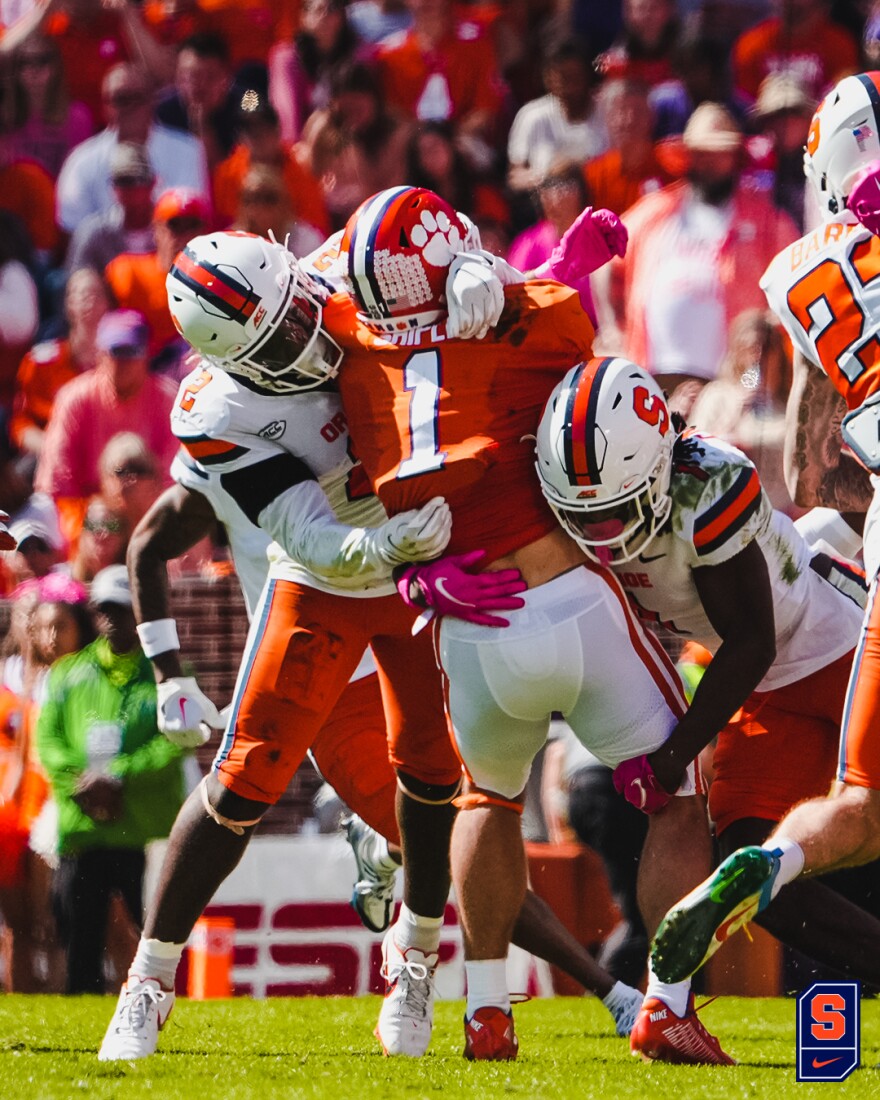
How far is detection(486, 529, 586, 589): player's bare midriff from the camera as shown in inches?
171

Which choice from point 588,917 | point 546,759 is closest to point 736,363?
point 546,759

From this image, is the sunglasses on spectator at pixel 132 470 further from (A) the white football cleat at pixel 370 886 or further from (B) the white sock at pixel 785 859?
(B) the white sock at pixel 785 859

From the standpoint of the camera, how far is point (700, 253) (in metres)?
8.16

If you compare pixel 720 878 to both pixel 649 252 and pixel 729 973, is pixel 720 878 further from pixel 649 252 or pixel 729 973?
pixel 649 252

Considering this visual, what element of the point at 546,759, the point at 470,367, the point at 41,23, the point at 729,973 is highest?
the point at 41,23

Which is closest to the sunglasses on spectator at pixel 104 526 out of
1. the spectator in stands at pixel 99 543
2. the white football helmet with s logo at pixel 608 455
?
the spectator in stands at pixel 99 543

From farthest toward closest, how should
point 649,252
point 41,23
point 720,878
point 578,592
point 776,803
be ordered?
point 41,23 < point 649,252 < point 776,803 < point 578,592 < point 720,878

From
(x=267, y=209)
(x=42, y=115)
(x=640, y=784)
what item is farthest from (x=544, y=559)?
(x=42, y=115)

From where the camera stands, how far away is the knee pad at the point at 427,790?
487 centimetres

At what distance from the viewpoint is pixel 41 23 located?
10.1 metres

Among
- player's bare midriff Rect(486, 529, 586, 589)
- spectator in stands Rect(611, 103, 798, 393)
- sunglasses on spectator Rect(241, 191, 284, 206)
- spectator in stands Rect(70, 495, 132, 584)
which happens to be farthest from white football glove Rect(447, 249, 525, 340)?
sunglasses on spectator Rect(241, 191, 284, 206)

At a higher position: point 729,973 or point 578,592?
point 578,592

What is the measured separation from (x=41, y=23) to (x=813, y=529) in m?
6.50

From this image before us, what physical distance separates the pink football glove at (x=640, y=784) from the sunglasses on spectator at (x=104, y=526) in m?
3.67
